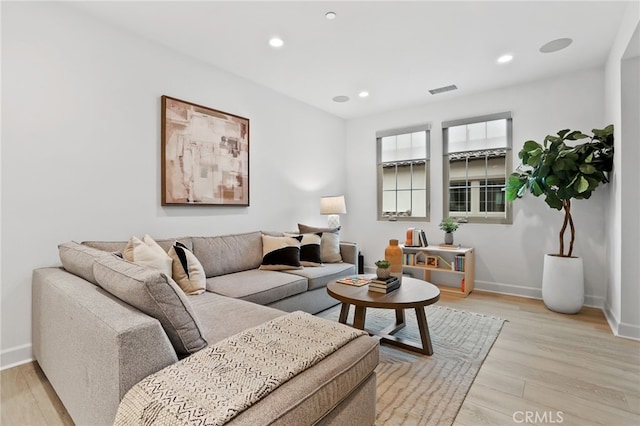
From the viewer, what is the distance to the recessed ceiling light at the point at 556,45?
2.93m

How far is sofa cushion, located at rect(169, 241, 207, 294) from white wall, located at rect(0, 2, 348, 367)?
0.64 m

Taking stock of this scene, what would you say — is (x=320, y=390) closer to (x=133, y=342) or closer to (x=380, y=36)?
(x=133, y=342)

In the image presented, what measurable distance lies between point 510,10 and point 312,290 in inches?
114

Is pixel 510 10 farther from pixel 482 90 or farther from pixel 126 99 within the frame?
pixel 126 99

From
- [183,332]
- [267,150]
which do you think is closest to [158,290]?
[183,332]

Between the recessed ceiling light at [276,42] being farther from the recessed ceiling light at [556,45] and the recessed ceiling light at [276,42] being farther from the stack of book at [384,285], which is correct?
the recessed ceiling light at [556,45]

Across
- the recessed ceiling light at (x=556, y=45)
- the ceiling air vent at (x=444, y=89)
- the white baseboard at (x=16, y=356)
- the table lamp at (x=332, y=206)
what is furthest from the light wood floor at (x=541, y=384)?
the ceiling air vent at (x=444, y=89)

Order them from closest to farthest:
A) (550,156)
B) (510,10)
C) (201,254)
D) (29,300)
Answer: (29,300), (510,10), (201,254), (550,156)

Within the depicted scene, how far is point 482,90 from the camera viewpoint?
4129 millimetres

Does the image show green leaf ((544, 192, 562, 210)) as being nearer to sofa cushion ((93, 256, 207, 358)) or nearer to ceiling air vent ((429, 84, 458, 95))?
ceiling air vent ((429, 84, 458, 95))

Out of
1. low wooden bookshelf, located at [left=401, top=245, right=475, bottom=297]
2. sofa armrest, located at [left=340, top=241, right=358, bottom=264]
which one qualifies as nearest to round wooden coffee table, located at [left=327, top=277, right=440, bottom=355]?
sofa armrest, located at [left=340, top=241, right=358, bottom=264]

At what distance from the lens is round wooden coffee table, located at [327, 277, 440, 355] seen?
221cm

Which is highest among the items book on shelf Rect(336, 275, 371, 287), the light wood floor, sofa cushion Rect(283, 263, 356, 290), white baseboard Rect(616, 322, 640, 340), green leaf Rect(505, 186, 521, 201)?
green leaf Rect(505, 186, 521, 201)

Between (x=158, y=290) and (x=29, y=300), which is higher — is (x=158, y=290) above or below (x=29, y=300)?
above
